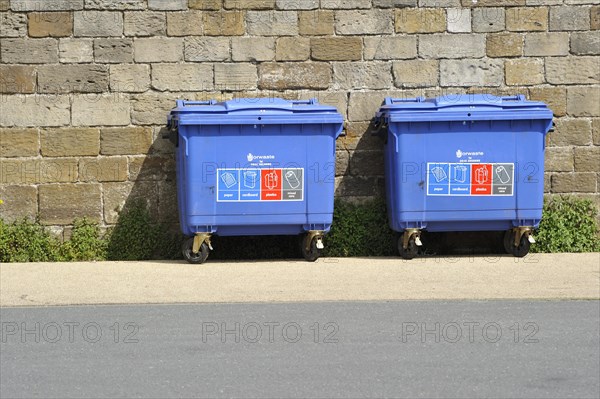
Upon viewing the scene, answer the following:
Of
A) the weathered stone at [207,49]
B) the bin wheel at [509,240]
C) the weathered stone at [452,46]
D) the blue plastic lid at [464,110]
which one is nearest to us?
the blue plastic lid at [464,110]

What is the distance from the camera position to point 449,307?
8.03m

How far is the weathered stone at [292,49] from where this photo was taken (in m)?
10.6

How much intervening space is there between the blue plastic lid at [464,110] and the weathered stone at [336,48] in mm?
798

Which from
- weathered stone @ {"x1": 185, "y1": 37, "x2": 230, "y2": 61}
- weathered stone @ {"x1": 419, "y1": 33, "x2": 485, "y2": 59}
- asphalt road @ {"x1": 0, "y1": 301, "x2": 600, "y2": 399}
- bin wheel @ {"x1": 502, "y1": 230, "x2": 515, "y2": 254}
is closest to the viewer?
asphalt road @ {"x1": 0, "y1": 301, "x2": 600, "y2": 399}

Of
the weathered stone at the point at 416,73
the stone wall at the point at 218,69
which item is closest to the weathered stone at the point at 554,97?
the stone wall at the point at 218,69

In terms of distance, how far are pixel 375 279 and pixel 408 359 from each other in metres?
2.63

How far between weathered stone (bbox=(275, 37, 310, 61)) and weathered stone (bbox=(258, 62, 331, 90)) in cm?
6

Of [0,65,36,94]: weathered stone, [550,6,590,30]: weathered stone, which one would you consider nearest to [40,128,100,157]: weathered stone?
[0,65,36,94]: weathered stone

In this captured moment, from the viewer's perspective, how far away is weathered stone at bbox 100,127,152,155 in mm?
10586

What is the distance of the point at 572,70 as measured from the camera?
10.8 metres

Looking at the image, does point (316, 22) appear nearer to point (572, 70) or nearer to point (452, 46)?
point (452, 46)

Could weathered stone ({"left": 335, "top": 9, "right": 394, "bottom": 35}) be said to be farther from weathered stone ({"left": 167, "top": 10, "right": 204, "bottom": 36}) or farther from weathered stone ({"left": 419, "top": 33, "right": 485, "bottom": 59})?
weathered stone ({"left": 167, "top": 10, "right": 204, "bottom": 36})

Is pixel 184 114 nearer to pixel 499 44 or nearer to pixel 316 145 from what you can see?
pixel 316 145

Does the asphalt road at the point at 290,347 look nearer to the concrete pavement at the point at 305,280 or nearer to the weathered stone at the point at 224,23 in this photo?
the concrete pavement at the point at 305,280
